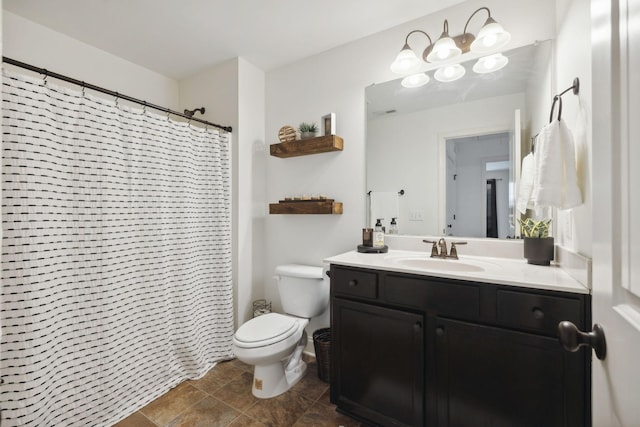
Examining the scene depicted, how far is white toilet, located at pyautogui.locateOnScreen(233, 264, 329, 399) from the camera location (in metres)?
1.69

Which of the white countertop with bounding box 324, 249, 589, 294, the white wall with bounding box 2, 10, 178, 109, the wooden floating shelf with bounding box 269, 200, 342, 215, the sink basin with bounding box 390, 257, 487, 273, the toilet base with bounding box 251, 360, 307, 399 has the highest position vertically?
the white wall with bounding box 2, 10, 178, 109

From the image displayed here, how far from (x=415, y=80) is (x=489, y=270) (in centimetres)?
132

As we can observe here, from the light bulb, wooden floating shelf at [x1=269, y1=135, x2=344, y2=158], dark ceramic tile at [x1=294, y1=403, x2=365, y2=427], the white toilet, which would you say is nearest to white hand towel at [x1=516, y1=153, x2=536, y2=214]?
the light bulb

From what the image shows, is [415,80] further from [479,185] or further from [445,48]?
[479,185]

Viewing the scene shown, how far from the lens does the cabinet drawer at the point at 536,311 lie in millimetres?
1008

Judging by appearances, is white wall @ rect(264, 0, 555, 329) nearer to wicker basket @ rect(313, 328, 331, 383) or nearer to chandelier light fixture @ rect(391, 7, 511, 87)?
chandelier light fixture @ rect(391, 7, 511, 87)

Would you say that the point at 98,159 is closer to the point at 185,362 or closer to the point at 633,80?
the point at 185,362

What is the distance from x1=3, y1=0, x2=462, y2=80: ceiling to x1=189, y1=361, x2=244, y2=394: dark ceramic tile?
256 centimetres

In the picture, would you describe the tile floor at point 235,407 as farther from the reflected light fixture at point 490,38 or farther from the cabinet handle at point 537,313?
the reflected light fixture at point 490,38

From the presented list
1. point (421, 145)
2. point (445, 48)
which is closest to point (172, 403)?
point (421, 145)

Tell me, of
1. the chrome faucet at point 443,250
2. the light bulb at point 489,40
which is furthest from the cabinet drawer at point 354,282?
the light bulb at point 489,40

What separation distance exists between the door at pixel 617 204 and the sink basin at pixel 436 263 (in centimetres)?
95

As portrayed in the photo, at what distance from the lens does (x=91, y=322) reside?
1553 mm

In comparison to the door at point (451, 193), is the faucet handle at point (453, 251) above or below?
below
